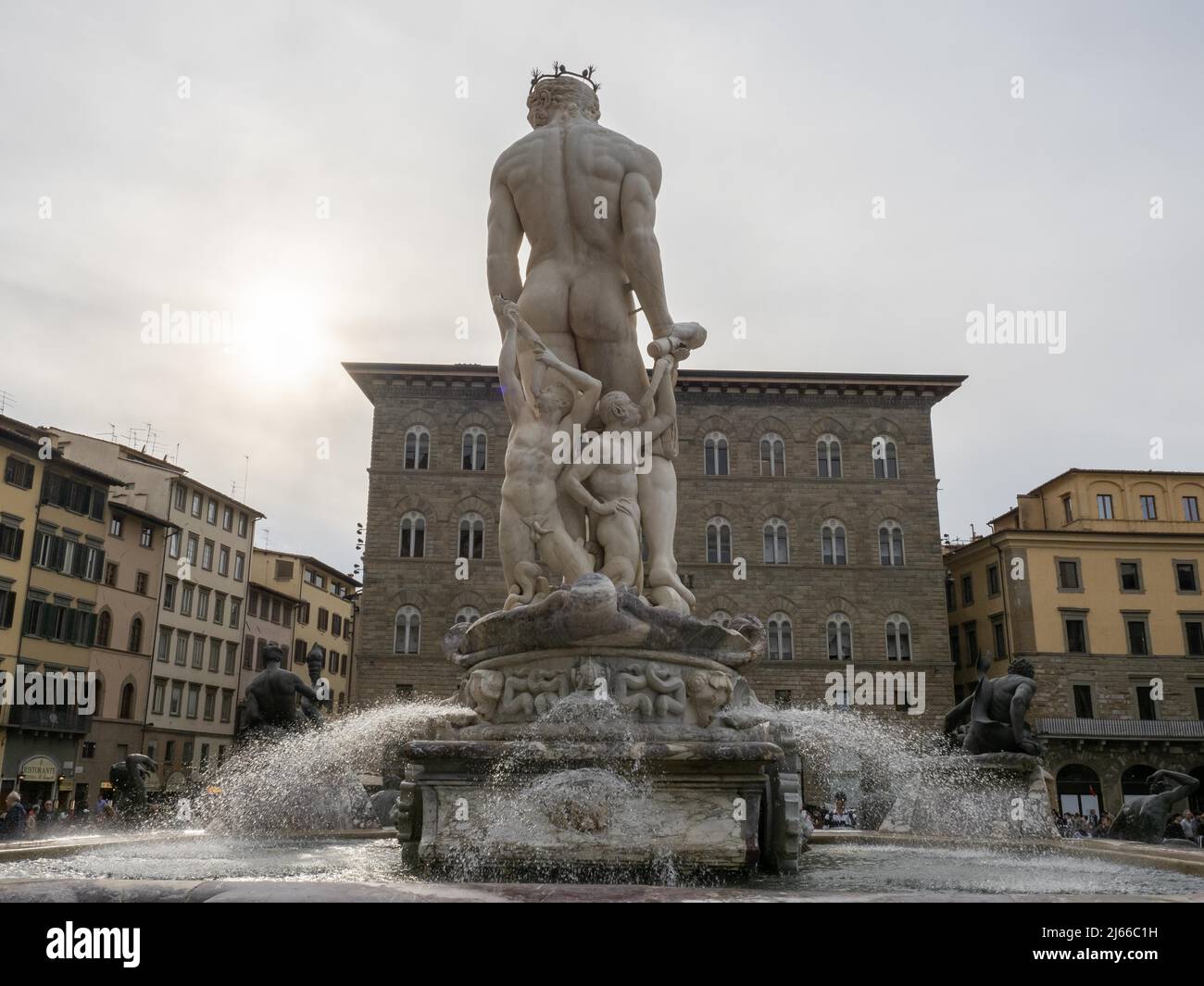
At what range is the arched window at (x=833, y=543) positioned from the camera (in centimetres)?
4744

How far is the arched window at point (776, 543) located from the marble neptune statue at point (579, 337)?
4078 cm

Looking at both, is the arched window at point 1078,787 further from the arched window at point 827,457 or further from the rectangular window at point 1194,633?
the arched window at point 827,457

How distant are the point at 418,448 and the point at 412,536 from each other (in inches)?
170

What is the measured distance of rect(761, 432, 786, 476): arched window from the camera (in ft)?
159

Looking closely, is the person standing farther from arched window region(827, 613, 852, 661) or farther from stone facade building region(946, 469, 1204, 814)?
stone facade building region(946, 469, 1204, 814)

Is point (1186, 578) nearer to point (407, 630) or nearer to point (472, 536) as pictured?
point (472, 536)

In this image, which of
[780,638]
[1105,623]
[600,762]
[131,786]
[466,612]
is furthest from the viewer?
[1105,623]

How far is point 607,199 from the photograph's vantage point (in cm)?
711

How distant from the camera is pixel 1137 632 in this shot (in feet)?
159

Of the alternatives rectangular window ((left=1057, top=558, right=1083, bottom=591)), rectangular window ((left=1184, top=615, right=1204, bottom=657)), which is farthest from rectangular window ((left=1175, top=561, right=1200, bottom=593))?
rectangular window ((left=1057, top=558, right=1083, bottom=591))

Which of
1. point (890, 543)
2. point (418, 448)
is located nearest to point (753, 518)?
point (890, 543)

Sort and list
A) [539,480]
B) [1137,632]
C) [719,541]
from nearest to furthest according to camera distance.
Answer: [539,480], [719,541], [1137,632]

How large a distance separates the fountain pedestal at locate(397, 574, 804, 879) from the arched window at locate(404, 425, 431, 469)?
43206 mm
